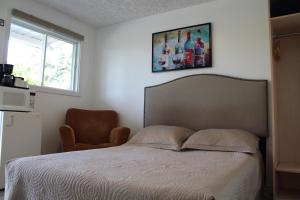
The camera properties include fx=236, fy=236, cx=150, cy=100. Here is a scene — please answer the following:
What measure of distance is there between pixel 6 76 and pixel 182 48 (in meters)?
2.16

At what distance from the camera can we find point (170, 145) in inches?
96.3

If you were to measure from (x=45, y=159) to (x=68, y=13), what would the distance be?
263 cm

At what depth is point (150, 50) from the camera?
3520 millimetres

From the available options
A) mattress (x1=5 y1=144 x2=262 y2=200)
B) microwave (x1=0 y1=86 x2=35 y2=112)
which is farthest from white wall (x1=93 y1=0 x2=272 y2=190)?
mattress (x1=5 y1=144 x2=262 y2=200)

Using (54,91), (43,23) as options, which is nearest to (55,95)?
(54,91)

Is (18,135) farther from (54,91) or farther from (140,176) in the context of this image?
(140,176)

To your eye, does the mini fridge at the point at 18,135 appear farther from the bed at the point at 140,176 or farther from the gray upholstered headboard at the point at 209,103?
the gray upholstered headboard at the point at 209,103

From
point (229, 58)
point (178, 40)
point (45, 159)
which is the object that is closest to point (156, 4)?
point (178, 40)

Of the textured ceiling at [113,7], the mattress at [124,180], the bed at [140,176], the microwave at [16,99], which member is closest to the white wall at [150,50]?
the textured ceiling at [113,7]

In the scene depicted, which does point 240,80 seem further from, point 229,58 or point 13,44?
point 13,44

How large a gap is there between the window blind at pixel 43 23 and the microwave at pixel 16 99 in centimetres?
98

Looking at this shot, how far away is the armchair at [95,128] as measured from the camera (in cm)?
325

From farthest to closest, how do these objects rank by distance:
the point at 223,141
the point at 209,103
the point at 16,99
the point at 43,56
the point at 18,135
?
1. the point at 43,56
2. the point at 209,103
3. the point at 16,99
4. the point at 18,135
5. the point at 223,141

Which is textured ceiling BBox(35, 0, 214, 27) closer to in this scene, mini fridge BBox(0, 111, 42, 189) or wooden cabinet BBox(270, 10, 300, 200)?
wooden cabinet BBox(270, 10, 300, 200)
